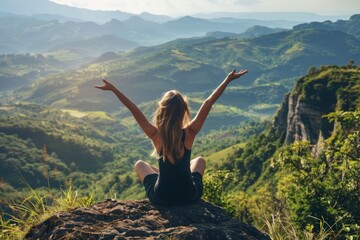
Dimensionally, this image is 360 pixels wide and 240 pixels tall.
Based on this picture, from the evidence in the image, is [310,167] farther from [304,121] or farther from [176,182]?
[304,121]

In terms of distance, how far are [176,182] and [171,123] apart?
1.31 metres

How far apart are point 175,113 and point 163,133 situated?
51 cm

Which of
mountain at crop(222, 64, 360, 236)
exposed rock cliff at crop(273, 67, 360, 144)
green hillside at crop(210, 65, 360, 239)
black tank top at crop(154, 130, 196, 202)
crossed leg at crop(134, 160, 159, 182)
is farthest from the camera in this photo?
exposed rock cliff at crop(273, 67, 360, 144)

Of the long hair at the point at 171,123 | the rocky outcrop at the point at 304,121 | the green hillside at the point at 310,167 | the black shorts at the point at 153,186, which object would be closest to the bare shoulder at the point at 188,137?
the long hair at the point at 171,123

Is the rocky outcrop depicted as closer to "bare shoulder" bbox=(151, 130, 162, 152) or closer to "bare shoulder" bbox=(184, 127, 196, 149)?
"bare shoulder" bbox=(184, 127, 196, 149)

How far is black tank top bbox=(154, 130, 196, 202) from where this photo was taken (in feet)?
24.5

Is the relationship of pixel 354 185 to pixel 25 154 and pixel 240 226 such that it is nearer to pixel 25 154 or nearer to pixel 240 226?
pixel 240 226

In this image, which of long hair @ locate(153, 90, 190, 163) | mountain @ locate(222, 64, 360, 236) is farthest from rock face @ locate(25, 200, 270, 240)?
mountain @ locate(222, 64, 360, 236)

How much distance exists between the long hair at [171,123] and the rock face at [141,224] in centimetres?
119

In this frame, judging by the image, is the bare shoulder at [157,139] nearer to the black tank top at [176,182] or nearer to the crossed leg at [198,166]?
the black tank top at [176,182]

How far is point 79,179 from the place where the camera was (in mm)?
153750

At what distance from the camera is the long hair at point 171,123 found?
726 centimetres

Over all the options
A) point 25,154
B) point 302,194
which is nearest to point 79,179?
point 25,154

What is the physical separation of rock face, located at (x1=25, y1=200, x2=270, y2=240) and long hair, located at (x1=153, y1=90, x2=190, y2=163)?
1.19 metres
